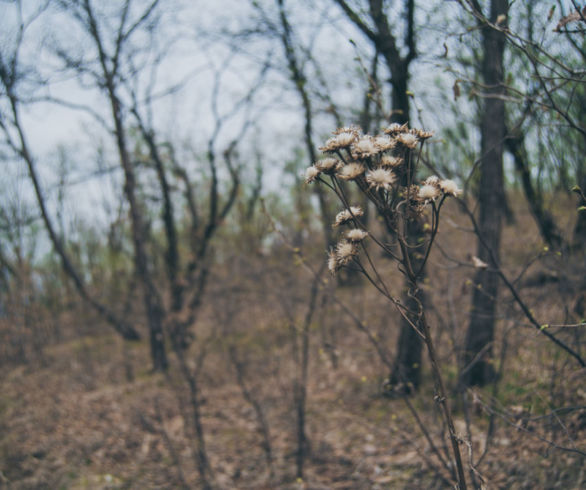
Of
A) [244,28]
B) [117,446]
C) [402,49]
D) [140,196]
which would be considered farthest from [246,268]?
[140,196]

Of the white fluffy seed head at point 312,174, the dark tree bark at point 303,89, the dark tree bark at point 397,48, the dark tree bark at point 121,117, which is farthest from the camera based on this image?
the dark tree bark at point 121,117

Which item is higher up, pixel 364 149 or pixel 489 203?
pixel 489 203

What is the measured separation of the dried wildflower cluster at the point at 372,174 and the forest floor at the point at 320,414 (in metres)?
1.55

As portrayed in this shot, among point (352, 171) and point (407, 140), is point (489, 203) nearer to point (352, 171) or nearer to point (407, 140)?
point (407, 140)

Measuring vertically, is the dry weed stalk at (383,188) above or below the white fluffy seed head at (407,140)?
below

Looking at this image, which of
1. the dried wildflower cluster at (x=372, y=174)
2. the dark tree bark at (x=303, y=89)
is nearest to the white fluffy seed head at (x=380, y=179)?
the dried wildflower cluster at (x=372, y=174)

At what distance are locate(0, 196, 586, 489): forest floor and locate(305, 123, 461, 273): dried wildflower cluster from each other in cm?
155

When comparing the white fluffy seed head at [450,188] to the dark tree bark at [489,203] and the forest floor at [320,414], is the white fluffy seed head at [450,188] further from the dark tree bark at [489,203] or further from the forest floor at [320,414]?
the dark tree bark at [489,203]

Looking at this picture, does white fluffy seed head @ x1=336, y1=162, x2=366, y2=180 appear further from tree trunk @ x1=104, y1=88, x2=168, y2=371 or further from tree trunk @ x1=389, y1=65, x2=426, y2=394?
tree trunk @ x1=104, y1=88, x2=168, y2=371

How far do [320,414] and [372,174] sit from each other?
5223 mm

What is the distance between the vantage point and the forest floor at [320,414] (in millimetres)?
3383

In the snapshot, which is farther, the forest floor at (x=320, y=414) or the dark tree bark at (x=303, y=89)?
the dark tree bark at (x=303, y=89)

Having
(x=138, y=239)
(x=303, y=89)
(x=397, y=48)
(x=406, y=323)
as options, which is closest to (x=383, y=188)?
(x=397, y=48)

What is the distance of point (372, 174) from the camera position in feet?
4.89
